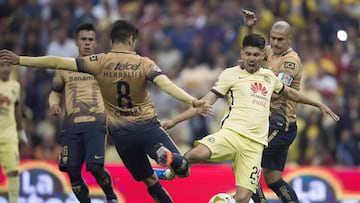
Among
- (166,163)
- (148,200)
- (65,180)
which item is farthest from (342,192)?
(166,163)

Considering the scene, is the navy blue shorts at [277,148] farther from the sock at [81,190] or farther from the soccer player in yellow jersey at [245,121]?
the sock at [81,190]

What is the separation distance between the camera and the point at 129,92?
16.1m

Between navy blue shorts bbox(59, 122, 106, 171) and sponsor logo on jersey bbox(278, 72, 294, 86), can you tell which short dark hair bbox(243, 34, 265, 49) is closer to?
sponsor logo on jersey bbox(278, 72, 294, 86)

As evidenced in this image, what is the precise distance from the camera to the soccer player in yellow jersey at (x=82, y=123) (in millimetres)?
17625

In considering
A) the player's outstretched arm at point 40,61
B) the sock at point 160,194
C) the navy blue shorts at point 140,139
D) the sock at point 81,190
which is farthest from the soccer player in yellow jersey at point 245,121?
the sock at point 81,190

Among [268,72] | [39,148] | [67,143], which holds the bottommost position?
[39,148]

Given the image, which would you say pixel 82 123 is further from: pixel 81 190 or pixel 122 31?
pixel 122 31

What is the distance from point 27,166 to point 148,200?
217cm

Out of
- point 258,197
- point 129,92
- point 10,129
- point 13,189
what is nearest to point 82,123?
point 129,92

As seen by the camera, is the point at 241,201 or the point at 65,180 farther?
the point at 65,180

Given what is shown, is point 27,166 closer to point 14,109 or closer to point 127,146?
point 14,109

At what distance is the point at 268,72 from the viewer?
53.3 feet

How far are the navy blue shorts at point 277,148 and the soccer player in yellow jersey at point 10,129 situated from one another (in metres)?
4.33

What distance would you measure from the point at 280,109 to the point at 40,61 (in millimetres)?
3520
